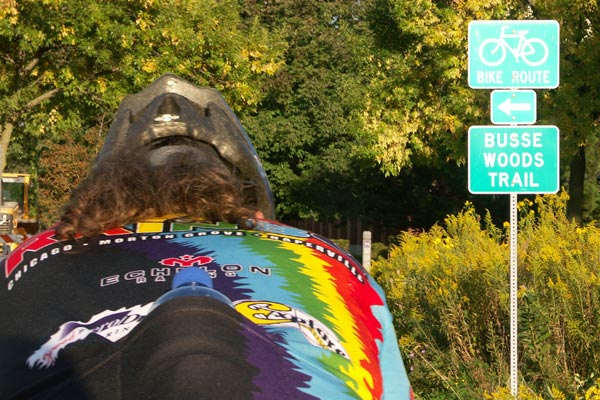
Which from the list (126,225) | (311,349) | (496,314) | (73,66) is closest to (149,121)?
(126,225)

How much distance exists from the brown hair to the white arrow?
5.07 metres

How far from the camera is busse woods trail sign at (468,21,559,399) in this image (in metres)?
6.63

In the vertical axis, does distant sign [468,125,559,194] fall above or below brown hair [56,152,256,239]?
above

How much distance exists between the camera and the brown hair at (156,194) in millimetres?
1759

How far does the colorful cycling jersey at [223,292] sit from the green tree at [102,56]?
787 inches

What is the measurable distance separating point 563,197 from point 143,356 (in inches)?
296

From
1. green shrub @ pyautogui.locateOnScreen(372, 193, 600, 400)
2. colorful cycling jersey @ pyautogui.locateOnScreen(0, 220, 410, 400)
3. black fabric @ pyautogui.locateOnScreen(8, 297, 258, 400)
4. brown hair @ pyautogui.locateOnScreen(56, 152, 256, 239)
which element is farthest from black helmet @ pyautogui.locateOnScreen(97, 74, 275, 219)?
green shrub @ pyautogui.locateOnScreen(372, 193, 600, 400)

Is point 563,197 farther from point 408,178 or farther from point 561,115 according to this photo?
point 408,178

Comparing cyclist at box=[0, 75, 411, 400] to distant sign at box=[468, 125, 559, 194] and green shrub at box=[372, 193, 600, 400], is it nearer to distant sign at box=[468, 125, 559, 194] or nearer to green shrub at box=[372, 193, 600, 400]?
green shrub at box=[372, 193, 600, 400]

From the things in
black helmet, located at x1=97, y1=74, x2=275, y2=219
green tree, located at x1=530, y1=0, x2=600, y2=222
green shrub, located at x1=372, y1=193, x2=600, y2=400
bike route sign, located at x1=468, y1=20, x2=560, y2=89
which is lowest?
green shrub, located at x1=372, y1=193, x2=600, y2=400

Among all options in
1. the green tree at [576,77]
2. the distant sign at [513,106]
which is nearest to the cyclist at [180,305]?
the distant sign at [513,106]

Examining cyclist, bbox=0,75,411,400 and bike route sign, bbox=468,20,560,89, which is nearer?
cyclist, bbox=0,75,411,400

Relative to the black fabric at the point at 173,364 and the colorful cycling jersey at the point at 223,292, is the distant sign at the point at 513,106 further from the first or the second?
the black fabric at the point at 173,364

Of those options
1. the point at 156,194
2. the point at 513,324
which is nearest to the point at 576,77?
the point at 513,324
